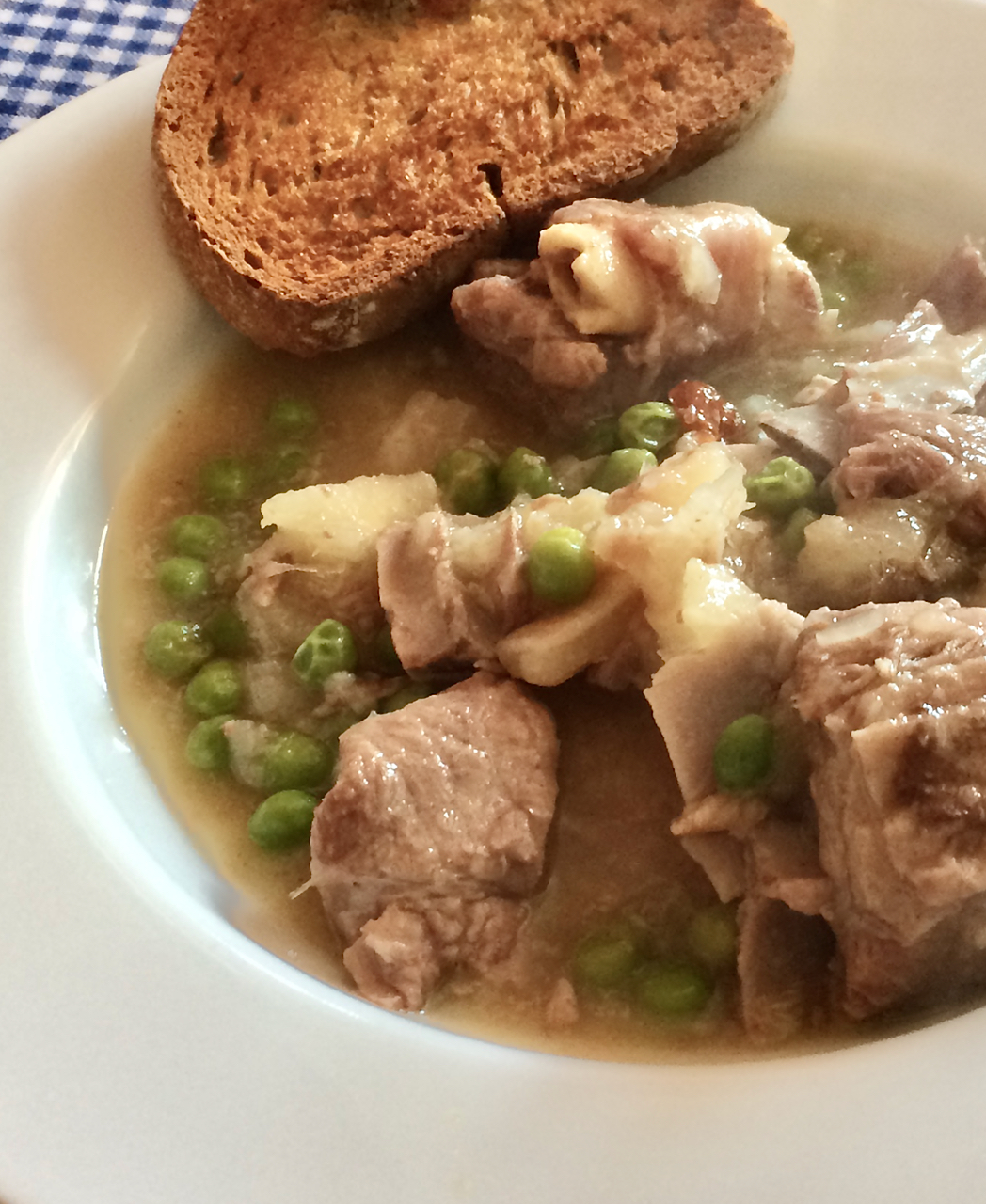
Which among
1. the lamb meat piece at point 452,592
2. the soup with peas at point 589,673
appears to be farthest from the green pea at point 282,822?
the lamb meat piece at point 452,592

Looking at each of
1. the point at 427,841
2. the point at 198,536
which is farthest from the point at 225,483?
the point at 427,841

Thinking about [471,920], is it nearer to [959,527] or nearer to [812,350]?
[959,527]

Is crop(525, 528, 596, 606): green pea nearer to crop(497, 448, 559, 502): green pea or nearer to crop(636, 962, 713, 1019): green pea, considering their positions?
crop(497, 448, 559, 502): green pea

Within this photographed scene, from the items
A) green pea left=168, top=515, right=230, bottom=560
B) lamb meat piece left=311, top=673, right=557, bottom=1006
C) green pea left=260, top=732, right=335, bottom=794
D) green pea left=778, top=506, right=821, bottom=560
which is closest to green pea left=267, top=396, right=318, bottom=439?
green pea left=168, top=515, right=230, bottom=560

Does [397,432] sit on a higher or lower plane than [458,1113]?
higher

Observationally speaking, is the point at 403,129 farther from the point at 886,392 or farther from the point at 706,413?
the point at 886,392

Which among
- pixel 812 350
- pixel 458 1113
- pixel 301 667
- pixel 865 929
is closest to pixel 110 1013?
pixel 458 1113
